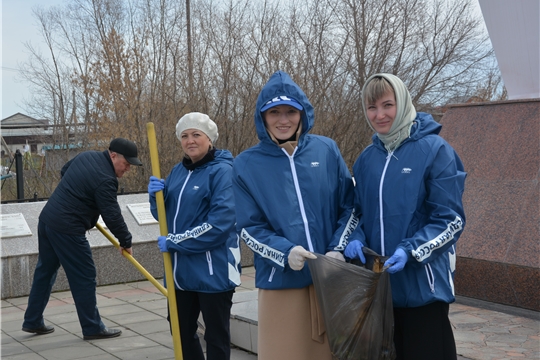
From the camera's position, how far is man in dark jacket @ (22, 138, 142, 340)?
5.93 m

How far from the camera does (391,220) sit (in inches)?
115

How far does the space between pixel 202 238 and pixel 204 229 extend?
2.2 inches

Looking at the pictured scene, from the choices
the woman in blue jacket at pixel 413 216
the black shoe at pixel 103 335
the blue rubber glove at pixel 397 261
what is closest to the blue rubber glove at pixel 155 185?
the woman in blue jacket at pixel 413 216

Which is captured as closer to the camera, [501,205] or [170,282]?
[170,282]

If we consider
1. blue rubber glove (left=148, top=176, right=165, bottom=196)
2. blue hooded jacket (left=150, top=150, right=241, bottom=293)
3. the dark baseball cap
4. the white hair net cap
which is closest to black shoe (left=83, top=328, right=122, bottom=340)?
the dark baseball cap

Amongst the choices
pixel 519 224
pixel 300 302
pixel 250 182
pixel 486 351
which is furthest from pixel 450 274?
A: pixel 519 224

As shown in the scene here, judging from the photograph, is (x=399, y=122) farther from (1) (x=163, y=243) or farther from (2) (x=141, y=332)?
(2) (x=141, y=332)

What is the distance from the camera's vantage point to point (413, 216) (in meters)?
2.88

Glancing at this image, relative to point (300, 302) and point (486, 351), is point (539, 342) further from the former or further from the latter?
point (300, 302)

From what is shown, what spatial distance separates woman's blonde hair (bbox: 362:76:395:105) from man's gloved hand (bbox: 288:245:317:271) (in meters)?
0.71

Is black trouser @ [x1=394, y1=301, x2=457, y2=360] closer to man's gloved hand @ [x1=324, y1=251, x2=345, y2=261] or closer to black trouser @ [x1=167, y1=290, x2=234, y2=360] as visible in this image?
man's gloved hand @ [x1=324, y1=251, x2=345, y2=261]

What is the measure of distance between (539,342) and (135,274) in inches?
210

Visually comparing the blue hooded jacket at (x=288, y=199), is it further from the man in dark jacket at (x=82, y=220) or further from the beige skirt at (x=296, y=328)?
the man in dark jacket at (x=82, y=220)

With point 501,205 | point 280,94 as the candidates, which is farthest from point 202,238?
point 501,205
